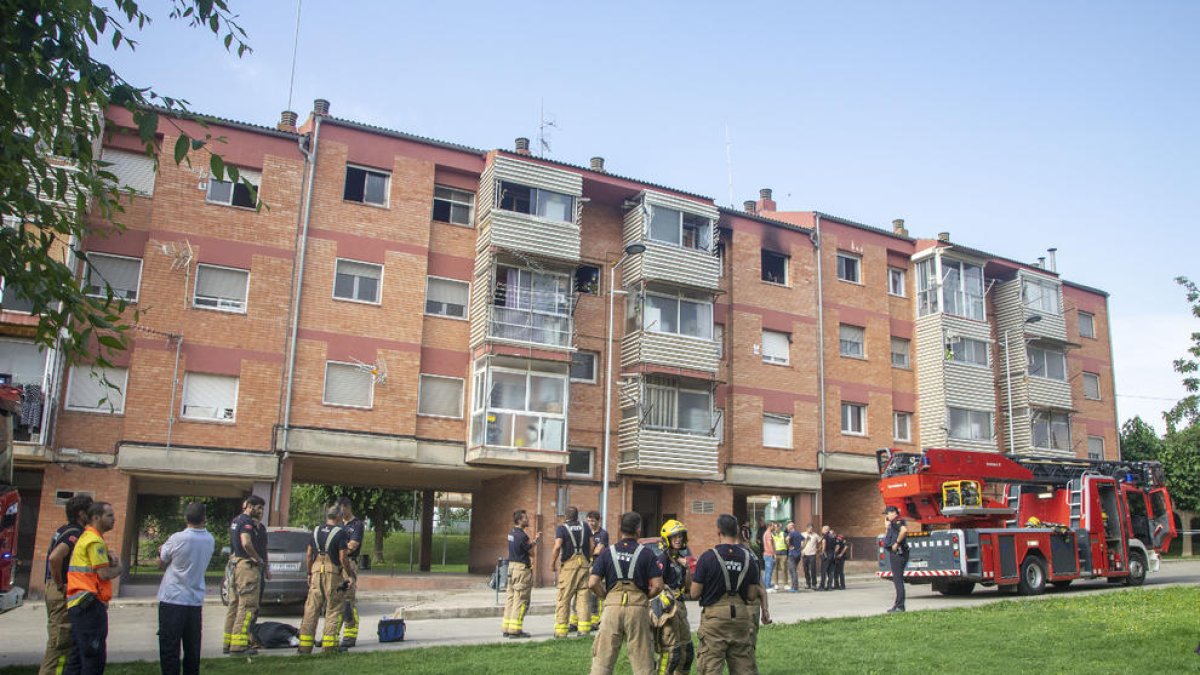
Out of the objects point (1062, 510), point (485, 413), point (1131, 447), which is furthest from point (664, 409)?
point (1131, 447)

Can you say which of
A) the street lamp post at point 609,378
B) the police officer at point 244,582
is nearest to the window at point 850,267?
the street lamp post at point 609,378

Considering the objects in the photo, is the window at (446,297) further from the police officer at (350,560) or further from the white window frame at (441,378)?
the police officer at (350,560)

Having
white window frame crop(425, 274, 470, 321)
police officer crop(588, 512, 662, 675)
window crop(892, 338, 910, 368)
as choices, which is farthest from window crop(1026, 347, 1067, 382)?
police officer crop(588, 512, 662, 675)

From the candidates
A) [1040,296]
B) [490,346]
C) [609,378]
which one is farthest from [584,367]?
[1040,296]

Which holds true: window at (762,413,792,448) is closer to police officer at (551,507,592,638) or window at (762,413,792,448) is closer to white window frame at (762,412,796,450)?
white window frame at (762,412,796,450)

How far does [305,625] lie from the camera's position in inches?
480

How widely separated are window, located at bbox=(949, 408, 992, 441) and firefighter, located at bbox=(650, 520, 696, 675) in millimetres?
27163

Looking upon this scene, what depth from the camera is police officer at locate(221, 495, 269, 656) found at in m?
12.3

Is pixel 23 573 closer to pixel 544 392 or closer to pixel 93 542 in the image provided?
pixel 544 392

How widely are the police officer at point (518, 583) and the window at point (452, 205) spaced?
49.0 feet

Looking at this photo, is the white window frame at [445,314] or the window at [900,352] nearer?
the white window frame at [445,314]

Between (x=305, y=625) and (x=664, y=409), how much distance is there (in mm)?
17827

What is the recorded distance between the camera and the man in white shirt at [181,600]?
9.22 metres

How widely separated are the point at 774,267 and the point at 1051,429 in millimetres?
Result: 14192
